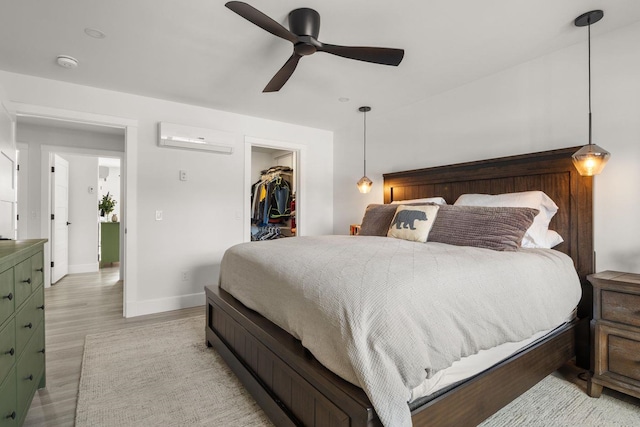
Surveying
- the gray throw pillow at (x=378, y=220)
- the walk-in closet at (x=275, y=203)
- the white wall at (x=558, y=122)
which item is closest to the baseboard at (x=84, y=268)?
the walk-in closet at (x=275, y=203)

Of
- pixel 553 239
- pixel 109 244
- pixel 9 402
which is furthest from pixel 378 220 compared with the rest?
pixel 109 244

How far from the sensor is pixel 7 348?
4.15 ft

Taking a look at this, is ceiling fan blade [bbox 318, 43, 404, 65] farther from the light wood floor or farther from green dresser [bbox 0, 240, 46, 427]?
the light wood floor

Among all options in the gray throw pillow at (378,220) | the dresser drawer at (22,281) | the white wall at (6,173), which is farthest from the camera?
the gray throw pillow at (378,220)

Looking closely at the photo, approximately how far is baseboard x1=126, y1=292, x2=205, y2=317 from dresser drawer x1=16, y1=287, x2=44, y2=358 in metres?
1.55

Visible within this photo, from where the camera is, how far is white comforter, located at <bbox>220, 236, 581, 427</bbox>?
1.08m

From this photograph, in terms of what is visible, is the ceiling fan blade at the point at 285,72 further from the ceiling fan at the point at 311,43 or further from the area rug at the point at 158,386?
the area rug at the point at 158,386

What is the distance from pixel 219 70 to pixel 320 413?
2.71m

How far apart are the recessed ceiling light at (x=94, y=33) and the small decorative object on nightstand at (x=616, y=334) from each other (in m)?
3.54

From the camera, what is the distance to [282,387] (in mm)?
1516

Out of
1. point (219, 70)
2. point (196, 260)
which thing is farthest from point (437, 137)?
point (196, 260)

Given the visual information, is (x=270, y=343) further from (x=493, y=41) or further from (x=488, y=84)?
(x=488, y=84)

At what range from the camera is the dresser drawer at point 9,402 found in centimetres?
121

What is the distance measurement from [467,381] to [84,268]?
6.53m
